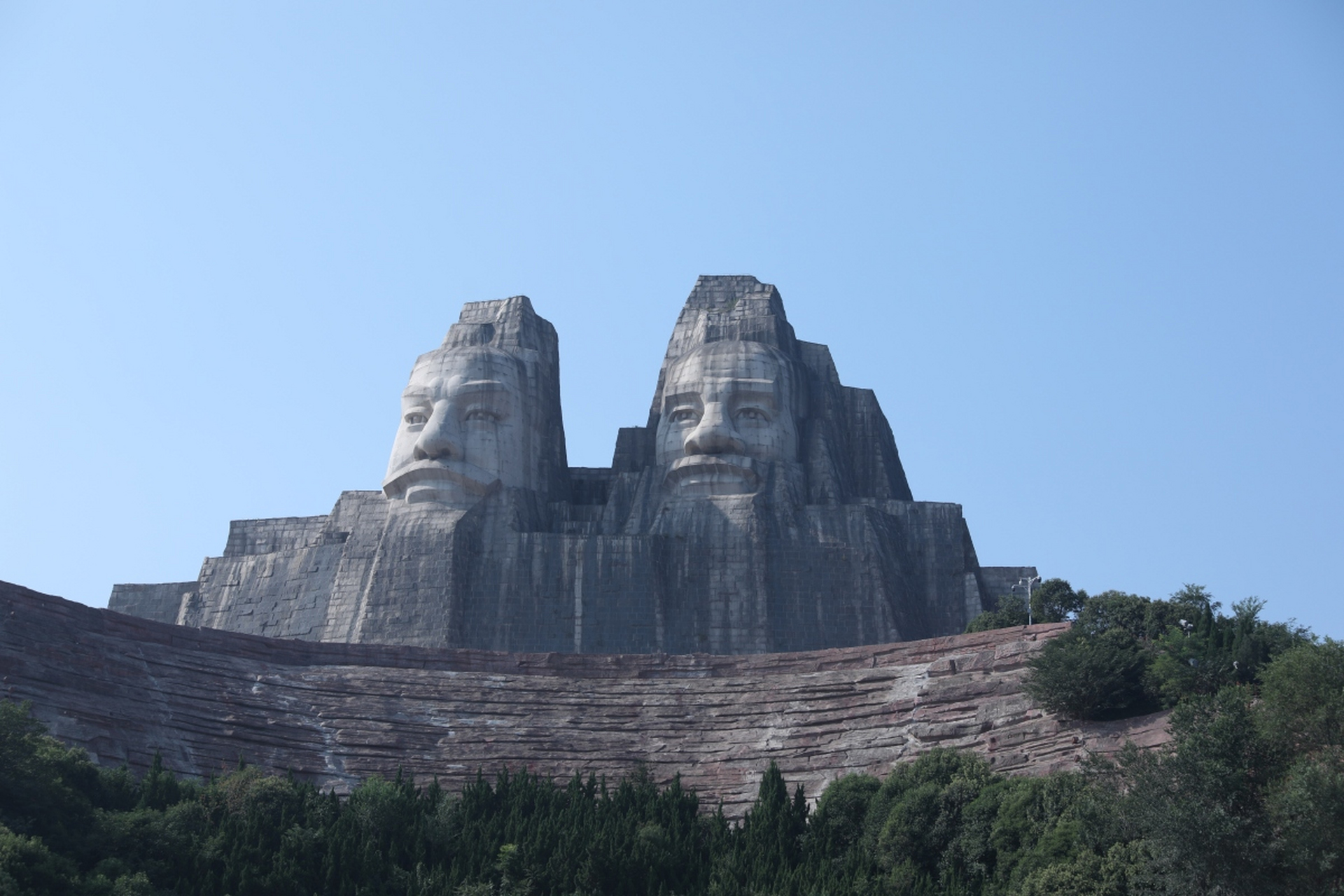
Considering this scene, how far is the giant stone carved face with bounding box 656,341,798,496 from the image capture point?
55.6 metres

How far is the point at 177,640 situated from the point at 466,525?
13.8 metres

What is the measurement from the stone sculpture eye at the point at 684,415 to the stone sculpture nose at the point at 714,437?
55cm

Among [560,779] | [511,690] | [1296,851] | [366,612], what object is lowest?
[1296,851]

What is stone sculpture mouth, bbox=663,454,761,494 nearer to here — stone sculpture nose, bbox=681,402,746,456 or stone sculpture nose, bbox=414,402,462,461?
stone sculpture nose, bbox=681,402,746,456

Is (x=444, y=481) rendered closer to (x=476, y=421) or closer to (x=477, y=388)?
(x=476, y=421)

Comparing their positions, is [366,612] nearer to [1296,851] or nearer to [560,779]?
[560,779]

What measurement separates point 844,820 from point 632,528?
2197 cm

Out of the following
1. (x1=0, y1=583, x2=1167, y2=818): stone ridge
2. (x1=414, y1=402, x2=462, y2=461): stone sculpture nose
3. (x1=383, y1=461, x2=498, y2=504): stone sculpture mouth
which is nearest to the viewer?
(x1=0, y1=583, x2=1167, y2=818): stone ridge

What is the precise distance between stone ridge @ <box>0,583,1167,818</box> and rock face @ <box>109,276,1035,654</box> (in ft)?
29.9

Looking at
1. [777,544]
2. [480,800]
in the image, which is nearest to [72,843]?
[480,800]

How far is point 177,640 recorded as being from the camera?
41.4 metres

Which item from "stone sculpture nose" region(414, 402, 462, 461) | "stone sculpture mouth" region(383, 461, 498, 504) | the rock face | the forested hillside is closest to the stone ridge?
the forested hillside

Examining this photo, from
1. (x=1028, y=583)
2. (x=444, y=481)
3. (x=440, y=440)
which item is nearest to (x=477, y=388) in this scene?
(x=440, y=440)

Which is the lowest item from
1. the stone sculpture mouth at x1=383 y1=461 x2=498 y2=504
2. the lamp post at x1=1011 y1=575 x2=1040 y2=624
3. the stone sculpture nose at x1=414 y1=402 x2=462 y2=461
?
the lamp post at x1=1011 y1=575 x2=1040 y2=624
